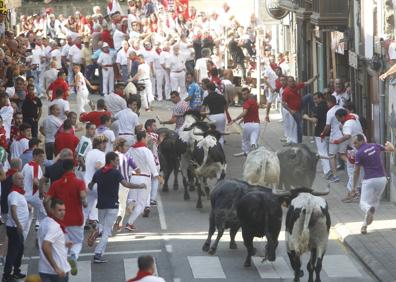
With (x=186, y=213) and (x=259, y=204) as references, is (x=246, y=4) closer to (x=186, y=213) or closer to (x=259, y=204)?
(x=186, y=213)

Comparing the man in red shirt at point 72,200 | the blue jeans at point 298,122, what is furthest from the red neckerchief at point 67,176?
the blue jeans at point 298,122

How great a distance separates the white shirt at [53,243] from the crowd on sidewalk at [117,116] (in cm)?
1

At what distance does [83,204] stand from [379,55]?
10.5 m

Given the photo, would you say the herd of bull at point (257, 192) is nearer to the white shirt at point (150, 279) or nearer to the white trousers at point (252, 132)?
the white trousers at point (252, 132)

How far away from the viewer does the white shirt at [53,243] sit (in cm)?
1881

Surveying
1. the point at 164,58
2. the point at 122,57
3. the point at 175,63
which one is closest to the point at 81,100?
the point at 122,57

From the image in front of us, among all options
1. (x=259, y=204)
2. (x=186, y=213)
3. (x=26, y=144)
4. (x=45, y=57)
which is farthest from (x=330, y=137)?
(x=45, y=57)

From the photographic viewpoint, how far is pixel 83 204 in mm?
22297

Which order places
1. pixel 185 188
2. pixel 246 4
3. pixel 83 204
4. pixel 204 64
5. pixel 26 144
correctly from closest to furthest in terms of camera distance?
pixel 83 204 → pixel 26 144 → pixel 185 188 → pixel 204 64 → pixel 246 4

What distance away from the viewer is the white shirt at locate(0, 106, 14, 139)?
29.8m

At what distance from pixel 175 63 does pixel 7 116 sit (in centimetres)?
1566

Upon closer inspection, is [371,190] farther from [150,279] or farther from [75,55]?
[75,55]

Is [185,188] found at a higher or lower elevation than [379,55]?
lower

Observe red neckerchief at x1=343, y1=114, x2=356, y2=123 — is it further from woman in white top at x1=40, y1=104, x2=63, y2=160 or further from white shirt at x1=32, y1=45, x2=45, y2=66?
white shirt at x1=32, y1=45, x2=45, y2=66
